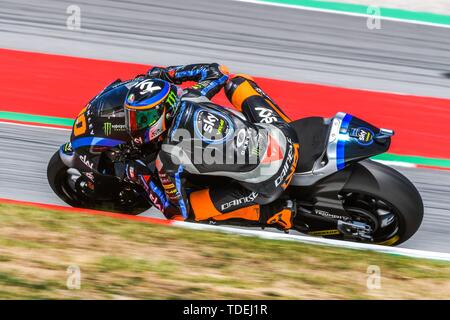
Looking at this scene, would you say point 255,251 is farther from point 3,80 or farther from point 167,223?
point 3,80

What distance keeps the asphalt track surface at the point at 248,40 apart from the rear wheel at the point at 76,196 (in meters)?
2.93

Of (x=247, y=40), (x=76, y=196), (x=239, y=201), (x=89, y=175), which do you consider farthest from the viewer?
(x=247, y=40)

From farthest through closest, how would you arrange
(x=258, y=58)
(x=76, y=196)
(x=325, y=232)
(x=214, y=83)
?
(x=258, y=58) → (x=76, y=196) → (x=214, y=83) → (x=325, y=232)

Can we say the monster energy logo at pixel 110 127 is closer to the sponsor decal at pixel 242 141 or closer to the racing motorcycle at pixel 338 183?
the racing motorcycle at pixel 338 183

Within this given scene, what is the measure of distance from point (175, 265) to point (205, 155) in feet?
3.01

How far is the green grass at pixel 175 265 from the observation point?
5.66 metres

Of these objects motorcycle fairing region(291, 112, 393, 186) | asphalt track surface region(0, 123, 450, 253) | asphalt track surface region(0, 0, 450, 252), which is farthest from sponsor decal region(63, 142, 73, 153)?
asphalt track surface region(0, 0, 450, 252)

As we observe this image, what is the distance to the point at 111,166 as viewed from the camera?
20.9ft

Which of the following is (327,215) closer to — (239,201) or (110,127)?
(239,201)

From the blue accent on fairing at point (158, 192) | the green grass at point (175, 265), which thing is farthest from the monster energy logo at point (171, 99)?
the green grass at point (175, 265)

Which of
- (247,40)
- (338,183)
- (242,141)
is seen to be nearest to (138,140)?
(242,141)

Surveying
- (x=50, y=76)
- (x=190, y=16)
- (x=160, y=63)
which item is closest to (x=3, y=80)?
(x=50, y=76)

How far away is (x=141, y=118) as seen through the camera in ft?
19.3

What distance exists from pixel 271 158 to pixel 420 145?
2885 mm
